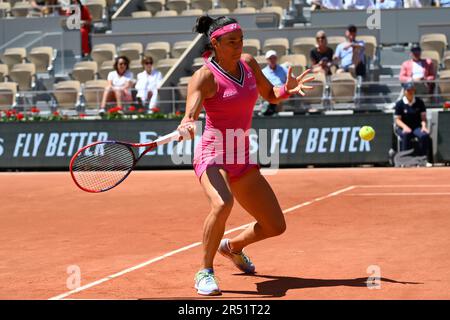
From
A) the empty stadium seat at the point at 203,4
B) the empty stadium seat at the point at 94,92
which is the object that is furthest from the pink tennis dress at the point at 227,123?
the empty stadium seat at the point at 203,4

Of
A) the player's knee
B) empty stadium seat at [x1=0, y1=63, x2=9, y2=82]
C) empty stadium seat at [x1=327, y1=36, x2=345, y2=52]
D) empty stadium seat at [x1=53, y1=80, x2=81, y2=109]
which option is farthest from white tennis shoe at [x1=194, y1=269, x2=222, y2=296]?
empty stadium seat at [x1=0, y1=63, x2=9, y2=82]

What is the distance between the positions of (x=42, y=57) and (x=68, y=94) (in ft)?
10.6

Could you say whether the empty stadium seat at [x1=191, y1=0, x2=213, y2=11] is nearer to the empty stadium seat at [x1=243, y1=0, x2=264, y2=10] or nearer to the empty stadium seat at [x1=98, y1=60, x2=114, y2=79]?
the empty stadium seat at [x1=243, y1=0, x2=264, y2=10]

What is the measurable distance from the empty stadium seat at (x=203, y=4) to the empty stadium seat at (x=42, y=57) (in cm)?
401

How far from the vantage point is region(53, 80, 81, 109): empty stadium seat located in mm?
23177

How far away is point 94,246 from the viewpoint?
1126 cm

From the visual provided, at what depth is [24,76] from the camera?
25125mm

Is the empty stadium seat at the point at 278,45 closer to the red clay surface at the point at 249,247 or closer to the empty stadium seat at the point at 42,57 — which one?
the red clay surface at the point at 249,247

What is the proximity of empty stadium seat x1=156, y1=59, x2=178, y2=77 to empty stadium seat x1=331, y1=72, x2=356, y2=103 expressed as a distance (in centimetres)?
450

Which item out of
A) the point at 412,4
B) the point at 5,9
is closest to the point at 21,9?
the point at 5,9

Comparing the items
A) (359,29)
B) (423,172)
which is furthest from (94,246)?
(359,29)

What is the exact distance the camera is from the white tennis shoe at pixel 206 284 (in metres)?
8.09
